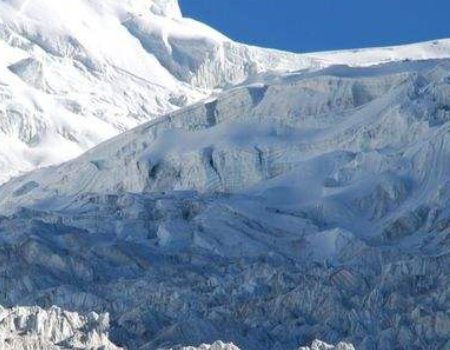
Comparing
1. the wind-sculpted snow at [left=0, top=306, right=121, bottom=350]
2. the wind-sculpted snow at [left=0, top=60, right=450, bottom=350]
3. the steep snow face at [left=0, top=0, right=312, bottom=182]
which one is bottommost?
the steep snow face at [left=0, top=0, right=312, bottom=182]

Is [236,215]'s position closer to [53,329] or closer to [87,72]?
[53,329]

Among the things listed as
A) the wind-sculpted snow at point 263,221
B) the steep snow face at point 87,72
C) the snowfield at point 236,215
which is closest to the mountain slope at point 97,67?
the steep snow face at point 87,72

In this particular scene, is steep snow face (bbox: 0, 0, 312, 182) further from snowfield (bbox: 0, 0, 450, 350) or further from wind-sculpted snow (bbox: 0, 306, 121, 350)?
wind-sculpted snow (bbox: 0, 306, 121, 350)

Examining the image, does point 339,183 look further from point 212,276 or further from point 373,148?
point 212,276

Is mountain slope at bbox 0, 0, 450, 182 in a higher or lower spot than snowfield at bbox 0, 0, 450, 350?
lower

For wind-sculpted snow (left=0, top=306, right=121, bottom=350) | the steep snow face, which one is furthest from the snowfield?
the steep snow face

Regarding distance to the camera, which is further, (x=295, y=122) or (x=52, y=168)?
(x=52, y=168)

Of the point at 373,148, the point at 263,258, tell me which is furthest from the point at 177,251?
the point at 373,148
